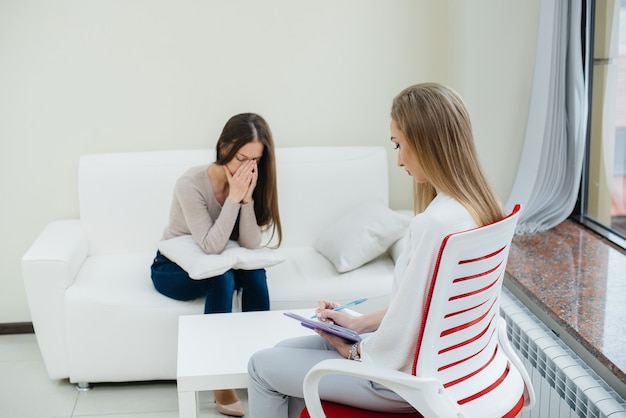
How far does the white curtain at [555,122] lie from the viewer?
3.12 meters

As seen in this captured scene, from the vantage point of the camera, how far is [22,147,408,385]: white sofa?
3016mm

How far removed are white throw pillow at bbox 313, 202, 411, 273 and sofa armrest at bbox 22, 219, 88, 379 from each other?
1.10m

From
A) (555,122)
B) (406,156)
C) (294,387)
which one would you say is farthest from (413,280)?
(555,122)

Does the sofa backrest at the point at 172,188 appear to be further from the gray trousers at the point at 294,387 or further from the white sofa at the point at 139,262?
the gray trousers at the point at 294,387

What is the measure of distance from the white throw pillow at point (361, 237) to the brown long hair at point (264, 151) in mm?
324

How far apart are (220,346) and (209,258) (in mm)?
615

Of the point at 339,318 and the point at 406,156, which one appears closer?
the point at 406,156

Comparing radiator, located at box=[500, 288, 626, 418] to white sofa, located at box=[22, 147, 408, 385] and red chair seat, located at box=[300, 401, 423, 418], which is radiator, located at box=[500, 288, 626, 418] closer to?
red chair seat, located at box=[300, 401, 423, 418]

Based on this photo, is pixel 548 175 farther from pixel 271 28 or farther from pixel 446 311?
pixel 446 311

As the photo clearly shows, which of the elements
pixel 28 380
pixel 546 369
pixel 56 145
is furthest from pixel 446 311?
pixel 56 145

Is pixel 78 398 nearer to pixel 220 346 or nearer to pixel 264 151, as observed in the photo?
pixel 220 346

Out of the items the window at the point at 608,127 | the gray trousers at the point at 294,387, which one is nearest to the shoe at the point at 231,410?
the gray trousers at the point at 294,387

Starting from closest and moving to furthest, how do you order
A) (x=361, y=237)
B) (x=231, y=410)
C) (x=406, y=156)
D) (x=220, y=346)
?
(x=406, y=156) < (x=220, y=346) < (x=231, y=410) < (x=361, y=237)

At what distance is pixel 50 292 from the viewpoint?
9.92ft
